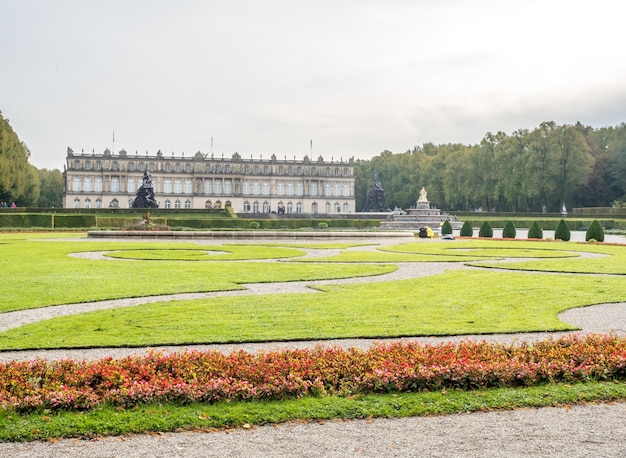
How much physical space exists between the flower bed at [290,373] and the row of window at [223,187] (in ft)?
366

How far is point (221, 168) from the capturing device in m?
118

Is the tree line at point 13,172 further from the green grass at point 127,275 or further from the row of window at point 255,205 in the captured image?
the green grass at point 127,275

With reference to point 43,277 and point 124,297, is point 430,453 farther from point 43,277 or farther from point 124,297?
point 43,277

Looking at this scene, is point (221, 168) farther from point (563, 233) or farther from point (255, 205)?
point (563, 233)

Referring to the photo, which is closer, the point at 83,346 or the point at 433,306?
the point at 83,346

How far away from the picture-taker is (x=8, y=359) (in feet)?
26.7

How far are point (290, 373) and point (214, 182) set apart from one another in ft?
372

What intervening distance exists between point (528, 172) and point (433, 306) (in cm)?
7097

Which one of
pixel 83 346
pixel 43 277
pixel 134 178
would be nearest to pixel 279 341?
pixel 83 346

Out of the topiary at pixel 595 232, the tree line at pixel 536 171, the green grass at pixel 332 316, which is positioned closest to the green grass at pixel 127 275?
the green grass at pixel 332 316

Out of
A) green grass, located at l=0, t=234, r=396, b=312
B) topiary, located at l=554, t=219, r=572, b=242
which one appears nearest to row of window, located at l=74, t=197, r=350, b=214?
topiary, located at l=554, t=219, r=572, b=242

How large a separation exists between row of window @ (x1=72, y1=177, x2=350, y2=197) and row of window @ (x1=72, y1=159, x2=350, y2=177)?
5.74 ft

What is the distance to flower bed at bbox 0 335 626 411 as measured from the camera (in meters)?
6.23

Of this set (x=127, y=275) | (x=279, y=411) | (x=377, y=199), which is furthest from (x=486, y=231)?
(x=377, y=199)
